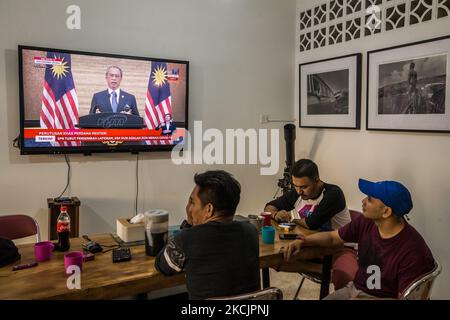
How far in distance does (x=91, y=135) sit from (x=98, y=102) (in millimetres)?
282

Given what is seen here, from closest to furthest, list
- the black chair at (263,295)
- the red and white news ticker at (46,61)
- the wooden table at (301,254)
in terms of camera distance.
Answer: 1. the black chair at (263,295)
2. the wooden table at (301,254)
3. the red and white news ticker at (46,61)

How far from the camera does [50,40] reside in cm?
309

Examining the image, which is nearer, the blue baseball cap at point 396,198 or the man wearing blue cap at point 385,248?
the man wearing blue cap at point 385,248

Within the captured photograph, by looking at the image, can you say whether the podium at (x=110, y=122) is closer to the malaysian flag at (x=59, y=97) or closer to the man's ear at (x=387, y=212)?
the malaysian flag at (x=59, y=97)

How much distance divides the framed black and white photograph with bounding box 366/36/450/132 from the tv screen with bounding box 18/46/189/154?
66.5 inches

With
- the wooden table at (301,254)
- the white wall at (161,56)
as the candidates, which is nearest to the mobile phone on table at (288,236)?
the wooden table at (301,254)

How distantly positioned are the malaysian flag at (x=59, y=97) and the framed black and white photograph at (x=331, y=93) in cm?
231

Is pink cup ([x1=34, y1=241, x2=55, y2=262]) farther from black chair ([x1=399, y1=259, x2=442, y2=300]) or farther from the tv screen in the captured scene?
black chair ([x1=399, y1=259, x2=442, y2=300])

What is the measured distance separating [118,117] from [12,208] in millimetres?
1104

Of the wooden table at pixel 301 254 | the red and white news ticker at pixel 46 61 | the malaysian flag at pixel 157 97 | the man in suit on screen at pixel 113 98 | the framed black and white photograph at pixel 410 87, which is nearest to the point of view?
the wooden table at pixel 301 254

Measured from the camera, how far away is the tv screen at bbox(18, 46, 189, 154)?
3002 mm

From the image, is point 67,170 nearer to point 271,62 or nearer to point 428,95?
point 271,62

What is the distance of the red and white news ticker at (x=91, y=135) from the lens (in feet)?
9.98

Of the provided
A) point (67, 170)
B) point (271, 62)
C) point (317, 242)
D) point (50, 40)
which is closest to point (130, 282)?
point (317, 242)
